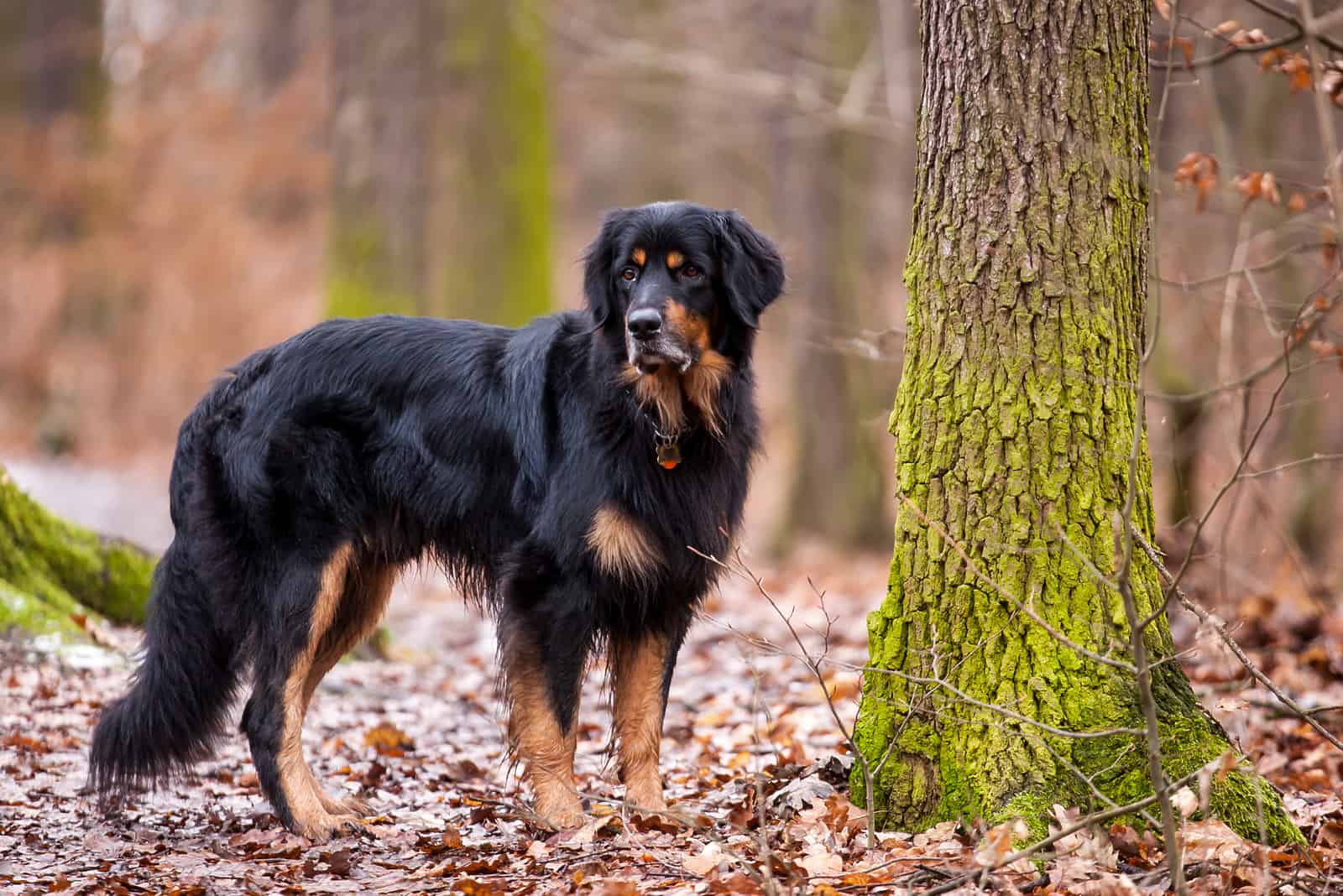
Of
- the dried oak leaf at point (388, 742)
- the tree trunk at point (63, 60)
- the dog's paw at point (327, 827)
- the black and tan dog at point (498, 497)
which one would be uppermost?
the tree trunk at point (63, 60)

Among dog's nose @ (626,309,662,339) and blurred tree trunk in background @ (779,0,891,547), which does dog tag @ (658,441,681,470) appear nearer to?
dog's nose @ (626,309,662,339)

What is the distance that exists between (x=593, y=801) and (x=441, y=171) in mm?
8740

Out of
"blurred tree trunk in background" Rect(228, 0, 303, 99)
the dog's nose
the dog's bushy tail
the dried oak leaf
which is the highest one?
"blurred tree trunk in background" Rect(228, 0, 303, 99)

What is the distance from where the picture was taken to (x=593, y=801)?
515 cm

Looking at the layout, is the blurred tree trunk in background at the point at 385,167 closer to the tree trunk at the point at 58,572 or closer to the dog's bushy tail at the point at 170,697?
the tree trunk at the point at 58,572

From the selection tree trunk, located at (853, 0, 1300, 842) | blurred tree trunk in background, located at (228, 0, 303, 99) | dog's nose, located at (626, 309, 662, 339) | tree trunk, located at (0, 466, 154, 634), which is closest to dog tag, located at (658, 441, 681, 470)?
dog's nose, located at (626, 309, 662, 339)

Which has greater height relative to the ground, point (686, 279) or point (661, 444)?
point (686, 279)

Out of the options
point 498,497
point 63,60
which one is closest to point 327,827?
point 498,497

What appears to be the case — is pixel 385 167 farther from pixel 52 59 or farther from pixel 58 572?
pixel 52 59

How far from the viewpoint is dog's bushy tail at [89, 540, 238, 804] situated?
16.4ft

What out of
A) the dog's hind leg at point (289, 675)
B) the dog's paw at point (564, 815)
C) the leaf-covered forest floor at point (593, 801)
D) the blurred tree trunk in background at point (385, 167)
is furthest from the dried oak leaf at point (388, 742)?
the blurred tree trunk in background at point (385, 167)

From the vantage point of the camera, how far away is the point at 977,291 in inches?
165

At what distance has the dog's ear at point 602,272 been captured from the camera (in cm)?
511

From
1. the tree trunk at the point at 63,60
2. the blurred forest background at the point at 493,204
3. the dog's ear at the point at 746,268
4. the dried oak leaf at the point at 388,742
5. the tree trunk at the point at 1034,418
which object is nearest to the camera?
the tree trunk at the point at 1034,418
